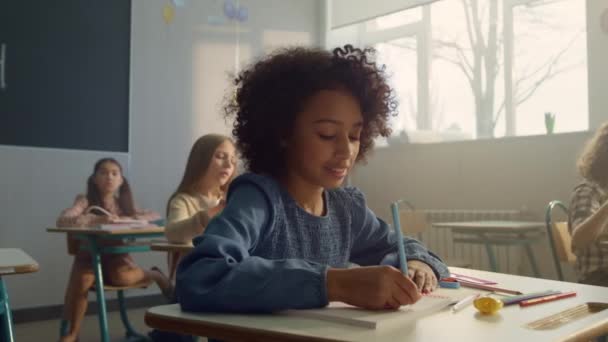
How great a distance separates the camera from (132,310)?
4.10 m

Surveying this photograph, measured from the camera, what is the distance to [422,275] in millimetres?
968

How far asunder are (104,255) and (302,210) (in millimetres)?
2430

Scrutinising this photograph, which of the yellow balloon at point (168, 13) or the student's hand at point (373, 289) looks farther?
the yellow balloon at point (168, 13)

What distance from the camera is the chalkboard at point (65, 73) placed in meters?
3.66

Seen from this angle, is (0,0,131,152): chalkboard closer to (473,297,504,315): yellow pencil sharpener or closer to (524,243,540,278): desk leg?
(524,243,540,278): desk leg

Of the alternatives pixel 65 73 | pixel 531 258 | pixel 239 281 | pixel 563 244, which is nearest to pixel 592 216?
pixel 563 244

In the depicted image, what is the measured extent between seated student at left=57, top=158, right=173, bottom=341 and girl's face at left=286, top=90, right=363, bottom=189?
183cm

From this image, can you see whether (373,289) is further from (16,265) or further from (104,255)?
(104,255)

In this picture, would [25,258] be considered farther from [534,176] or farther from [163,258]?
[534,176]

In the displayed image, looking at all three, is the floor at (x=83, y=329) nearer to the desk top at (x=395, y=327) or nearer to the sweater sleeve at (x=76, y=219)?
the sweater sleeve at (x=76, y=219)

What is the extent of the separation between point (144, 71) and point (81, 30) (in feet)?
1.73

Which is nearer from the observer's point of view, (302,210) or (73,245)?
(302,210)

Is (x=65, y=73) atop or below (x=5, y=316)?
atop

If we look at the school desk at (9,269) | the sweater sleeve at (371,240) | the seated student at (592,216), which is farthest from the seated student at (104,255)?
the seated student at (592,216)
